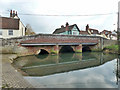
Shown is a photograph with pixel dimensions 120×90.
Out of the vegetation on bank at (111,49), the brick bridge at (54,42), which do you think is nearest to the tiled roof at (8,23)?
the brick bridge at (54,42)

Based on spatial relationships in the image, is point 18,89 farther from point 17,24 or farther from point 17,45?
point 17,24

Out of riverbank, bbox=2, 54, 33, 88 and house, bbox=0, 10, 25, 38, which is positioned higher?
house, bbox=0, 10, 25, 38

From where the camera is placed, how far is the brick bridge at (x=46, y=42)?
58.3 ft

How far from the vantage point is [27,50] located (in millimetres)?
19156

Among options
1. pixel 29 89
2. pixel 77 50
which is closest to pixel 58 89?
pixel 29 89

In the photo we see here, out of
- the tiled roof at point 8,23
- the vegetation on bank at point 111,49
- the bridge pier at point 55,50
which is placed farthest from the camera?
the vegetation on bank at point 111,49

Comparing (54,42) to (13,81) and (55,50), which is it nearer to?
(55,50)

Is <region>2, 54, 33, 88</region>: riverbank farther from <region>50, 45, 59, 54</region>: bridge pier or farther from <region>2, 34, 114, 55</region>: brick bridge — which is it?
<region>50, 45, 59, 54</region>: bridge pier

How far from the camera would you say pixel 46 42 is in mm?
20406

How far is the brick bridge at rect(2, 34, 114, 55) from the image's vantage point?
17.8 meters

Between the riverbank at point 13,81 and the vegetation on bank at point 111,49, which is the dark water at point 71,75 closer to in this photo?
the riverbank at point 13,81

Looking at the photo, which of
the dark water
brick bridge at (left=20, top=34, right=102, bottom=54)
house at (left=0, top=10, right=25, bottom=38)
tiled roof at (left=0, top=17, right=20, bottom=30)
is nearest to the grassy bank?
brick bridge at (left=20, top=34, right=102, bottom=54)

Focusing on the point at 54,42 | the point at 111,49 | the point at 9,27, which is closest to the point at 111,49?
the point at 111,49

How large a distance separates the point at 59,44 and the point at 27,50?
23.0 ft
